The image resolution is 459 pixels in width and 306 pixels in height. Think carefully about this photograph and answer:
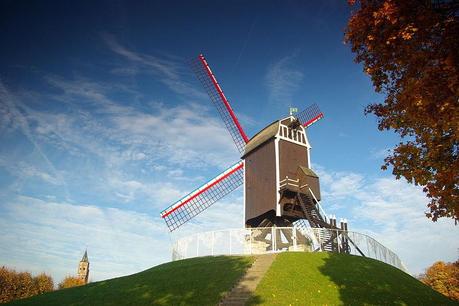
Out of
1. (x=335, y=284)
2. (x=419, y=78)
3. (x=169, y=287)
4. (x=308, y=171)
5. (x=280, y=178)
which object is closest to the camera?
(x=419, y=78)

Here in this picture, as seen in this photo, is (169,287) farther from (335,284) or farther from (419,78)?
(419,78)

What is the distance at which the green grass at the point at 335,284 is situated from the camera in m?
16.3

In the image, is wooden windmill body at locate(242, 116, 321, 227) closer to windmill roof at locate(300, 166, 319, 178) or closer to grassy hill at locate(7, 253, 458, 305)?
windmill roof at locate(300, 166, 319, 178)

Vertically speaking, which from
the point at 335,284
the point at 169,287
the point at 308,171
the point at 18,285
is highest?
the point at 308,171

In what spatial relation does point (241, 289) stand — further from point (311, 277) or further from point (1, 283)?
point (1, 283)

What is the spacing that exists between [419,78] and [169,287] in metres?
15.1

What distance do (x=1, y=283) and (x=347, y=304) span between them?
71.6 m

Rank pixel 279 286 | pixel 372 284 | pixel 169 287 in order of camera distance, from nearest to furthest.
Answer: pixel 279 286, pixel 372 284, pixel 169 287

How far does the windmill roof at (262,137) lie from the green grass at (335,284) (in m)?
11.1

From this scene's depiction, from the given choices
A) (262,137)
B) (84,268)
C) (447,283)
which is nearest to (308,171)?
(262,137)

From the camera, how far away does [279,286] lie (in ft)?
58.2

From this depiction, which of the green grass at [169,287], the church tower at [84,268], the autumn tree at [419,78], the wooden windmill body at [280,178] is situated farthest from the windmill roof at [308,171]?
the church tower at [84,268]

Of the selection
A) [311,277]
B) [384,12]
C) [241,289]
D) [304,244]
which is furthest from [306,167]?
[384,12]

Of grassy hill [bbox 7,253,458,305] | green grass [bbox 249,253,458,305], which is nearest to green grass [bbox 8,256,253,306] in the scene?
grassy hill [bbox 7,253,458,305]
